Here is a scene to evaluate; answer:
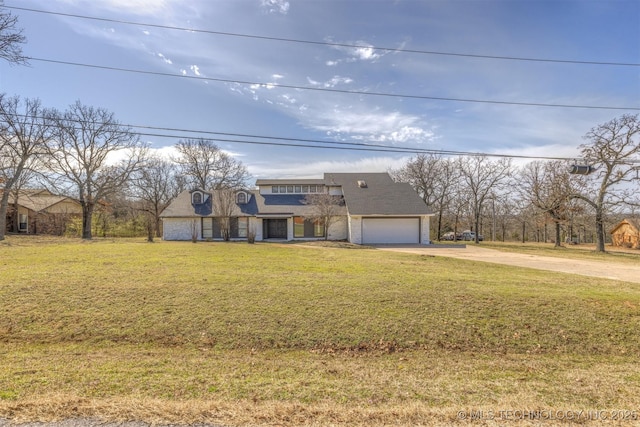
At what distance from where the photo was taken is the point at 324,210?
22.5 m

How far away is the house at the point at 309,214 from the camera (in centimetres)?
2238

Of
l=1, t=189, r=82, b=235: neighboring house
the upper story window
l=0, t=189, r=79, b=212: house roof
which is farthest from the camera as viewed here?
l=0, t=189, r=79, b=212: house roof

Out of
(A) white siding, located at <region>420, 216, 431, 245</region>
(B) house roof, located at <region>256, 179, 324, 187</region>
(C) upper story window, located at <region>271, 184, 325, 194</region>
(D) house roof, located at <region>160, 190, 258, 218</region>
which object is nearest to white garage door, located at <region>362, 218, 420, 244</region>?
(A) white siding, located at <region>420, 216, 431, 245</region>

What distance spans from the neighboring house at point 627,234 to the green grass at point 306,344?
28.3 metres

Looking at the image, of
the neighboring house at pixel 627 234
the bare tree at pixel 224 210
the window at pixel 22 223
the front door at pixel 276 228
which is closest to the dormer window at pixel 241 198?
the bare tree at pixel 224 210

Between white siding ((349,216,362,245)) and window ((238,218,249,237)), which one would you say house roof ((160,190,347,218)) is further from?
white siding ((349,216,362,245))

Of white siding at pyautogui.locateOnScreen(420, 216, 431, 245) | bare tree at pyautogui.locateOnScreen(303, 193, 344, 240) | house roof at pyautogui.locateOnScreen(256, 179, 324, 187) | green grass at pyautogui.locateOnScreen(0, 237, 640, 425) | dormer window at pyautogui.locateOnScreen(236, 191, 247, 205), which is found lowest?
green grass at pyautogui.locateOnScreen(0, 237, 640, 425)

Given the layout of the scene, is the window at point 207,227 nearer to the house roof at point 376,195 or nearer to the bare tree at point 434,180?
the house roof at point 376,195

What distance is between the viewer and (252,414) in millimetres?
2818

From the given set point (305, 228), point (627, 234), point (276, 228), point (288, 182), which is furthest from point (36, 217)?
point (627, 234)

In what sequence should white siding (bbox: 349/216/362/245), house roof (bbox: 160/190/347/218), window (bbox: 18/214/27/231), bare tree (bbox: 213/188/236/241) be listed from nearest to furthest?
white siding (bbox: 349/216/362/245) < bare tree (bbox: 213/188/236/241) < house roof (bbox: 160/190/347/218) < window (bbox: 18/214/27/231)

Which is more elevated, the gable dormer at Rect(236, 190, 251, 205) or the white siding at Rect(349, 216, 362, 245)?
the gable dormer at Rect(236, 190, 251, 205)

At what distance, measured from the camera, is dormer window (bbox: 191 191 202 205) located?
81.5ft

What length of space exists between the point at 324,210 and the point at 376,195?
4.79 metres
